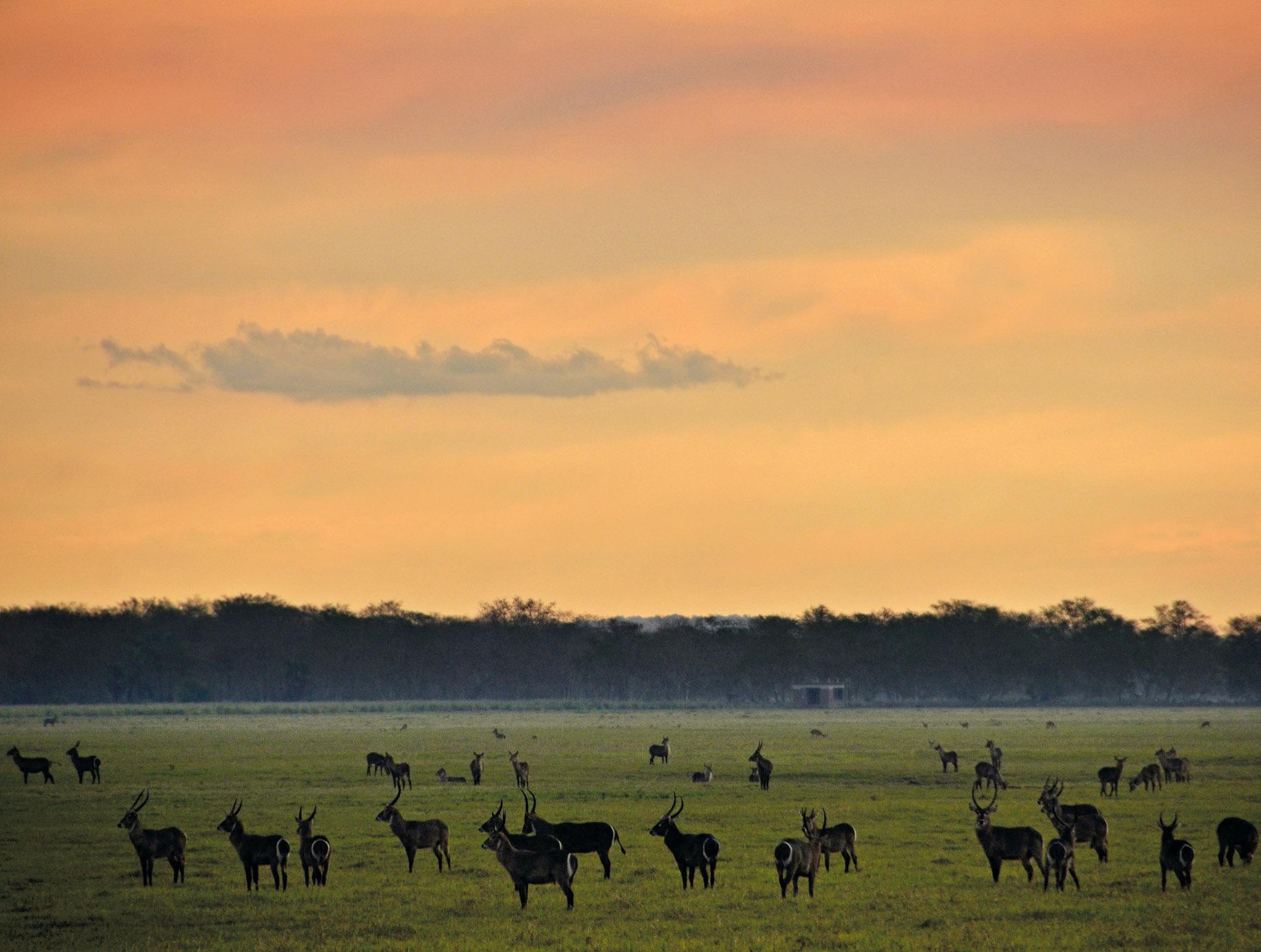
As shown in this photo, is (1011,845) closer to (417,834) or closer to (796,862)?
(796,862)

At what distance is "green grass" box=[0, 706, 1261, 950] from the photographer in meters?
20.5

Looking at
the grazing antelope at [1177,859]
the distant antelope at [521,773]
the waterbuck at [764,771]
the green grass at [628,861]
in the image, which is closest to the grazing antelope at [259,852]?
the green grass at [628,861]

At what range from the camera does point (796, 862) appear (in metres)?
23.1

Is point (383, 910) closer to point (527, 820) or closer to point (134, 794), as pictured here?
point (527, 820)

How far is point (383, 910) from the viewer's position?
22.4 meters

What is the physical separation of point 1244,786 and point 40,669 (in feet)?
535

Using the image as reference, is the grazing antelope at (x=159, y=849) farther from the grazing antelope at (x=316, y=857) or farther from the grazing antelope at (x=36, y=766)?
the grazing antelope at (x=36, y=766)

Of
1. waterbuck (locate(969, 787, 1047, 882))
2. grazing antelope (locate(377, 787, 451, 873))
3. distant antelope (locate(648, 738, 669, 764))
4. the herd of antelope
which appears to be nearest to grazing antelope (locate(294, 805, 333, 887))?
the herd of antelope

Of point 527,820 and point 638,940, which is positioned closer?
point 638,940

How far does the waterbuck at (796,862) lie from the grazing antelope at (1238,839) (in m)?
7.37

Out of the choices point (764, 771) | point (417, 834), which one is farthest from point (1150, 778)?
point (417, 834)

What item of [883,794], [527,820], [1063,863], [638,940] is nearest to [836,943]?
[638,940]

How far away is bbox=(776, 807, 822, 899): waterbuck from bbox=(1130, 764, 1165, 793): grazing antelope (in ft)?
72.7

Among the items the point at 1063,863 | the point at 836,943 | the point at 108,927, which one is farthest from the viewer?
the point at 1063,863
